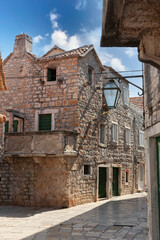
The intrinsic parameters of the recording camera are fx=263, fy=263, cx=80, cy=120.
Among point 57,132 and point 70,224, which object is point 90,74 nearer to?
point 57,132

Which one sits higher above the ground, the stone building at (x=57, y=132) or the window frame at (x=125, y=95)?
the window frame at (x=125, y=95)

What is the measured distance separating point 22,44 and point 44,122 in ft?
16.6

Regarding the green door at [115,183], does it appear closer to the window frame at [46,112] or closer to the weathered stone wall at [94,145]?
the weathered stone wall at [94,145]

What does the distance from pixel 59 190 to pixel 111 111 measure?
6842 millimetres

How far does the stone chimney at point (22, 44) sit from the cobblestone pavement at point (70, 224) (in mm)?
8958

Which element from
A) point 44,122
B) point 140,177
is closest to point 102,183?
point 44,122

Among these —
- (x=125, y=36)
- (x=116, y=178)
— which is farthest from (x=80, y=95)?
(x=125, y=36)

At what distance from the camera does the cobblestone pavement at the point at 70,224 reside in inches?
278

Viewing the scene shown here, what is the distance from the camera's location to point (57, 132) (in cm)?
1213

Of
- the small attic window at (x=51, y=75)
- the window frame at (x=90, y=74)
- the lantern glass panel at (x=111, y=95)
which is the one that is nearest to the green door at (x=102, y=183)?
the window frame at (x=90, y=74)

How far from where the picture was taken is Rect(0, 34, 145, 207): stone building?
12.5m

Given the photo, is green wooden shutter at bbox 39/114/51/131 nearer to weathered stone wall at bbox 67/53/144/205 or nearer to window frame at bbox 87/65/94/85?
weathered stone wall at bbox 67/53/144/205

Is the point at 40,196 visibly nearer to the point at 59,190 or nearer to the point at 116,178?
the point at 59,190

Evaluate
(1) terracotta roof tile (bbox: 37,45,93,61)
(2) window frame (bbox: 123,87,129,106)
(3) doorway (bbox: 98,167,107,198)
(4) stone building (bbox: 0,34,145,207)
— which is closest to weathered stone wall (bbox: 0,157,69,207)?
(4) stone building (bbox: 0,34,145,207)
